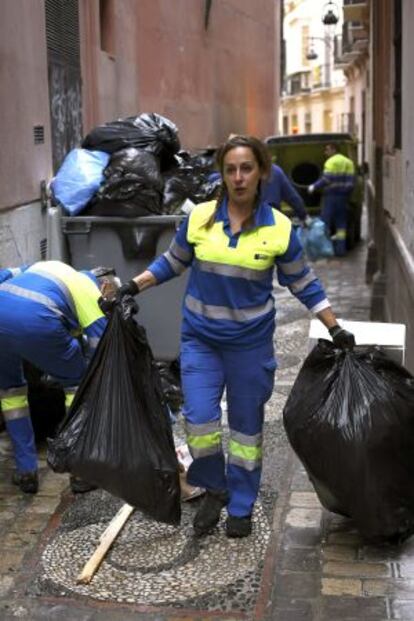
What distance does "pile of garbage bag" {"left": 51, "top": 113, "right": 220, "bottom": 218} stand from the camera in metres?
5.67

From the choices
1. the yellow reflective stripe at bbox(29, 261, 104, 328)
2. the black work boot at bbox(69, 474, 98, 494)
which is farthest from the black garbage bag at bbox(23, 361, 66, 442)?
the yellow reflective stripe at bbox(29, 261, 104, 328)

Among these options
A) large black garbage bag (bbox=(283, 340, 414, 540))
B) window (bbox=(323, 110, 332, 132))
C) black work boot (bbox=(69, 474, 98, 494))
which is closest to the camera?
large black garbage bag (bbox=(283, 340, 414, 540))

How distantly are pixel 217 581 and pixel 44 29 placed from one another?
4.58 m

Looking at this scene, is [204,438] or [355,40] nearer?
[204,438]

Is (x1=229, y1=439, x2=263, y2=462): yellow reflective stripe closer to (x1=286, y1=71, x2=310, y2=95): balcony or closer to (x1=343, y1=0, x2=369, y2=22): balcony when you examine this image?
(x1=343, y1=0, x2=369, y2=22): balcony

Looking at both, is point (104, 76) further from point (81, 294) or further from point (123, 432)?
point (123, 432)

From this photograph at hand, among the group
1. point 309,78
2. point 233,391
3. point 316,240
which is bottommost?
point 233,391

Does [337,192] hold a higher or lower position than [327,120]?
lower

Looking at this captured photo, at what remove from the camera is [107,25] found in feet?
29.1

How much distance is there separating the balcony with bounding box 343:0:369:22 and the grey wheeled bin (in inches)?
444

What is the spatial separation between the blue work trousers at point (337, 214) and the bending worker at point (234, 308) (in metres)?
8.94

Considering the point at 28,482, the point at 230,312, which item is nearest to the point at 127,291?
the point at 230,312

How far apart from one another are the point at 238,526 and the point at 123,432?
0.69 m

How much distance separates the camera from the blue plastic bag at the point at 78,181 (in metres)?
5.78
